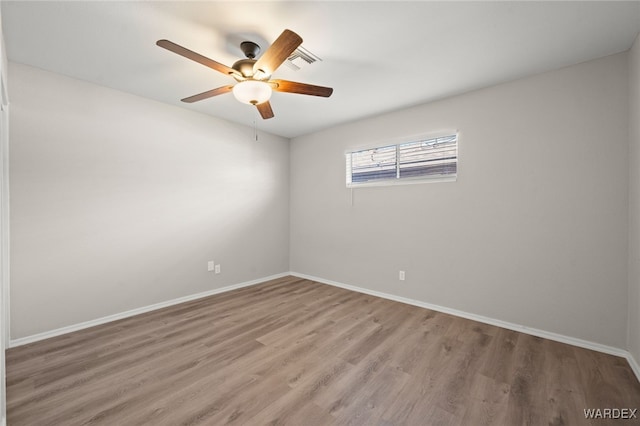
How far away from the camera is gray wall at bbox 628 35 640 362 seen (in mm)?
1967

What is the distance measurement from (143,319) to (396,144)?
3750mm

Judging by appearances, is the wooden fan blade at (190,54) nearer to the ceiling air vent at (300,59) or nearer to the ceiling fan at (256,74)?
the ceiling fan at (256,74)

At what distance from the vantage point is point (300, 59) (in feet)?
7.51

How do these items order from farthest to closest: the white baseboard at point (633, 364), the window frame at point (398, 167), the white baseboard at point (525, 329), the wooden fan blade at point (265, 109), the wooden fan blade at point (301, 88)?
the window frame at point (398, 167), the wooden fan blade at point (265, 109), the white baseboard at point (525, 329), the wooden fan blade at point (301, 88), the white baseboard at point (633, 364)

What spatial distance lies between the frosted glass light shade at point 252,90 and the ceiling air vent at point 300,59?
442mm

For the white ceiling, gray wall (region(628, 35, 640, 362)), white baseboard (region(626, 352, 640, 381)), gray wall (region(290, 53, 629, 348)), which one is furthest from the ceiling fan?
white baseboard (region(626, 352, 640, 381))

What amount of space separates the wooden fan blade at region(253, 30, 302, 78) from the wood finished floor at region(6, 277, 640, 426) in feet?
7.46

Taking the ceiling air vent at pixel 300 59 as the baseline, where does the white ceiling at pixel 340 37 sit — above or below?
above

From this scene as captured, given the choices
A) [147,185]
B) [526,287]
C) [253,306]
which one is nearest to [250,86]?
[147,185]

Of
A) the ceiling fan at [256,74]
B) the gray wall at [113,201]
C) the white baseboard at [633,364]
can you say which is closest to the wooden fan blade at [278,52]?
the ceiling fan at [256,74]

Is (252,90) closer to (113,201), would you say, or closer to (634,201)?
(113,201)

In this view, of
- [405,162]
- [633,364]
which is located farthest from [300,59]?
[633,364]

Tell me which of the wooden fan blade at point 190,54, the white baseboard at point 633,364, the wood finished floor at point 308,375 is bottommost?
the wood finished floor at point 308,375

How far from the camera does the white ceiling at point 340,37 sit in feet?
5.72
